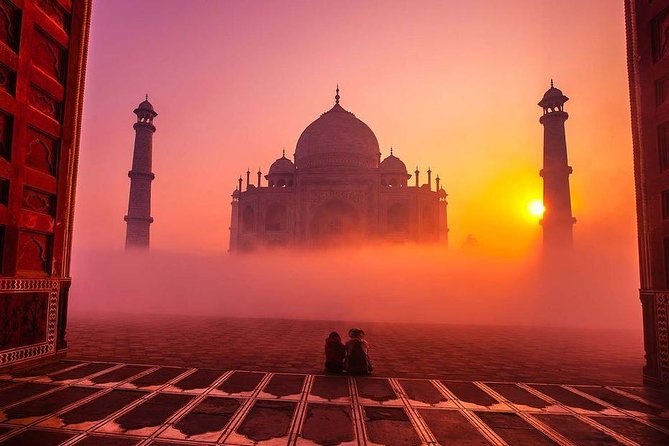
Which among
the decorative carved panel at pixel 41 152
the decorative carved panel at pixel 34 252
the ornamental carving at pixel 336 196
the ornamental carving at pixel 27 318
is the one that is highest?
the ornamental carving at pixel 336 196

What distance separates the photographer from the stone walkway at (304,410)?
341cm

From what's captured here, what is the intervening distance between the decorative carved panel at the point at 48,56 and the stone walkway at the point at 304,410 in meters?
5.01

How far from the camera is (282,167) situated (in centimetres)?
3575

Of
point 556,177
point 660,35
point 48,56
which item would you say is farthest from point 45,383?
point 556,177

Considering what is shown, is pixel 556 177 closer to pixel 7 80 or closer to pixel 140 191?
pixel 7 80

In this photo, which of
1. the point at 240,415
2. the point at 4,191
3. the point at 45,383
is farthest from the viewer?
the point at 4,191

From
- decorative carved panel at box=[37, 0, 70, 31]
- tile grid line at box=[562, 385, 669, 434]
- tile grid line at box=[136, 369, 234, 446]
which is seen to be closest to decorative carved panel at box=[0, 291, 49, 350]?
tile grid line at box=[136, 369, 234, 446]

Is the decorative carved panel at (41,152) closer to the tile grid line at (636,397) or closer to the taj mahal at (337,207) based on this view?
the tile grid line at (636,397)

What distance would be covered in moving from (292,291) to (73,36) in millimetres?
13931

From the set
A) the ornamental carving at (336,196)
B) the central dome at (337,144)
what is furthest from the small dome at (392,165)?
the ornamental carving at (336,196)

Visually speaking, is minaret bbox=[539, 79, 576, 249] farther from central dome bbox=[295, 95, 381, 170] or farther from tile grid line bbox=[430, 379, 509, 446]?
tile grid line bbox=[430, 379, 509, 446]

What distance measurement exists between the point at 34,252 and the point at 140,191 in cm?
1970

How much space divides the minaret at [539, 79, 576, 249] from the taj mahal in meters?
9.94

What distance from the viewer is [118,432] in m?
3.39
